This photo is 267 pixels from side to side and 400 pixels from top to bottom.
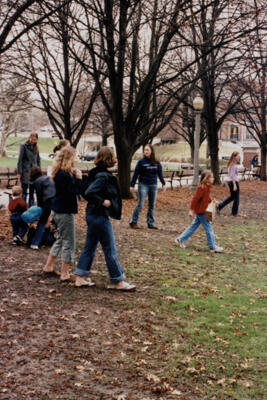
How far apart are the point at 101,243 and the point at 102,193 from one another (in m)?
0.64

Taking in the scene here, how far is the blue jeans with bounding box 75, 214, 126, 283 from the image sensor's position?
596 centimetres

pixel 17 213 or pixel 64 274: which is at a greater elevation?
pixel 17 213

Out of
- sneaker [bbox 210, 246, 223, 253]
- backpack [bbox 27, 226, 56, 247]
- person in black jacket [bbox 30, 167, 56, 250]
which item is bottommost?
sneaker [bbox 210, 246, 223, 253]

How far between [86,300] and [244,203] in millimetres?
13251

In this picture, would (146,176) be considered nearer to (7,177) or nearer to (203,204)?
(203,204)

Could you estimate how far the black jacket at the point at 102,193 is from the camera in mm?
5875

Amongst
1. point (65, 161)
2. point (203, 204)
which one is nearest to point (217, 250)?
point (203, 204)

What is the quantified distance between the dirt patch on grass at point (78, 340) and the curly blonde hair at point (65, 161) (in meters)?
1.52

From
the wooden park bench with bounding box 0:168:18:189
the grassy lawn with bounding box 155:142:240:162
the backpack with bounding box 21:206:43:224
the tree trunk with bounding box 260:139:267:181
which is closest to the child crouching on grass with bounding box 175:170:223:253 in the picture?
the backpack with bounding box 21:206:43:224

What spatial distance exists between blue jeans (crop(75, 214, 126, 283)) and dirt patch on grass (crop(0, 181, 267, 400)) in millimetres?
262

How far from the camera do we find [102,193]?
19.5ft

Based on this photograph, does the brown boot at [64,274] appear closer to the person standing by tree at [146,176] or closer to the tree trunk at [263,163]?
the person standing by tree at [146,176]

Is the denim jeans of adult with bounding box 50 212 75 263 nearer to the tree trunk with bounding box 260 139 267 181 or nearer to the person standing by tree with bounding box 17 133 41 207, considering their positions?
the person standing by tree with bounding box 17 133 41 207

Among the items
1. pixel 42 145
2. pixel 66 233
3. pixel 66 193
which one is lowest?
pixel 66 233
